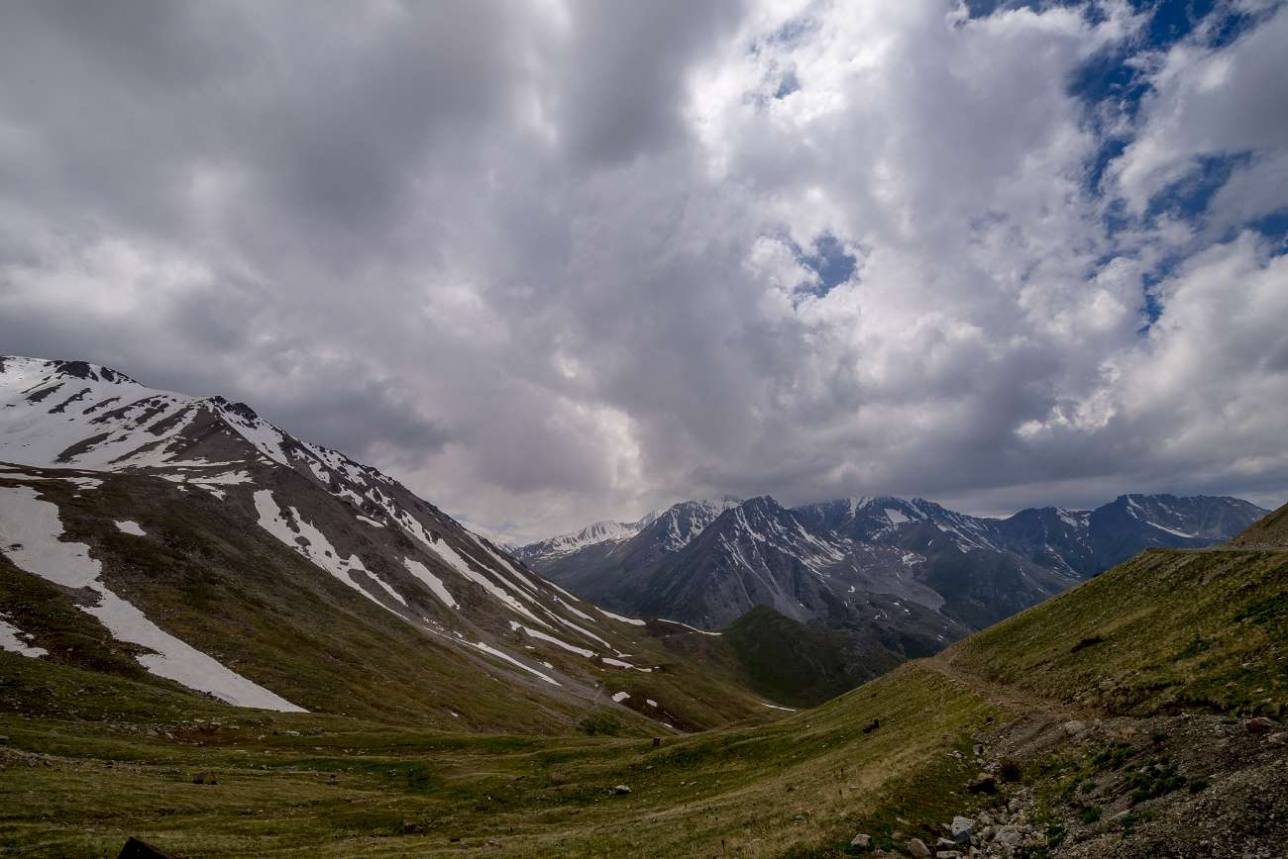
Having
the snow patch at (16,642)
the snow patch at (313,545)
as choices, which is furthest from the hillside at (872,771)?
the snow patch at (313,545)

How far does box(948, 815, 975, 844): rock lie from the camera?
22114mm

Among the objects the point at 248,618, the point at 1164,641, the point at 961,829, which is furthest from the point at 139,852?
→ the point at 248,618

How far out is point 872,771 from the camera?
98.1 ft

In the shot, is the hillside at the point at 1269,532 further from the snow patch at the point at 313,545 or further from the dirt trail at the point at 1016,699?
the snow patch at the point at 313,545

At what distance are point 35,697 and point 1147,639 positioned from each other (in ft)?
294

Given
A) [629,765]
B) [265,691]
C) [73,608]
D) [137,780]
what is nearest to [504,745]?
[629,765]

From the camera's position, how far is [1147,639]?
35188 millimetres

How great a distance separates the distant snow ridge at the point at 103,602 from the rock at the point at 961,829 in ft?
272

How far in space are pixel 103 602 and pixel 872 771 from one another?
353ft

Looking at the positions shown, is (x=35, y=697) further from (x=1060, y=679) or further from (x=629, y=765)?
(x=1060, y=679)

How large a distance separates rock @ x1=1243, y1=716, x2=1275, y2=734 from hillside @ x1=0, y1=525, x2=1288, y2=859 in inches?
3.6

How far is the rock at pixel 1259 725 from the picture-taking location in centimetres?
1916

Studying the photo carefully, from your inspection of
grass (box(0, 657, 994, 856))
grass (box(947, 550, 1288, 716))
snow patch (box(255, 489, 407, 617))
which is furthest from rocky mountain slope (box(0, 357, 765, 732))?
grass (box(947, 550, 1288, 716))

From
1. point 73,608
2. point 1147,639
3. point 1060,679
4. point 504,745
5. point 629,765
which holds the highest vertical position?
point 1147,639
